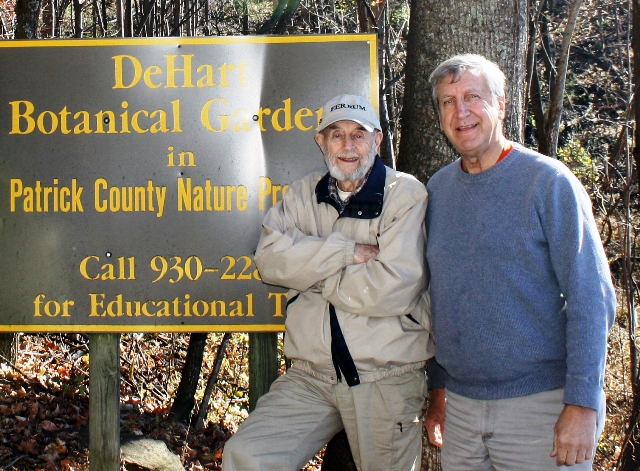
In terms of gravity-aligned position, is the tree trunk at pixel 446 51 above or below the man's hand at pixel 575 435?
above

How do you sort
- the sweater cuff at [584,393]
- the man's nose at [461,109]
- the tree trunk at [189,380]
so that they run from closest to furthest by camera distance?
1. the sweater cuff at [584,393]
2. the man's nose at [461,109]
3. the tree trunk at [189,380]

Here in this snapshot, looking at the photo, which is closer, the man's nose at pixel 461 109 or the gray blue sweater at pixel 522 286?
the gray blue sweater at pixel 522 286

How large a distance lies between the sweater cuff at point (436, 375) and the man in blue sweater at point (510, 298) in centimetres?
16

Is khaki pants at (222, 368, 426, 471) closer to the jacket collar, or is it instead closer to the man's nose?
the jacket collar

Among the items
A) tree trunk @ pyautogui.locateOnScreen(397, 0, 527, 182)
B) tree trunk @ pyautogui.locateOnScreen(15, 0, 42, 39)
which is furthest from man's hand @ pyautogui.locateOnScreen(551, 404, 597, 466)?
tree trunk @ pyautogui.locateOnScreen(15, 0, 42, 39)

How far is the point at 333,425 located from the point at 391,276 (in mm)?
786

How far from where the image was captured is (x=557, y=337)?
2574 millimetres

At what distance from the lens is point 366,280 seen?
300cm

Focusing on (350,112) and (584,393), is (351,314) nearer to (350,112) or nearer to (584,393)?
(350,112)

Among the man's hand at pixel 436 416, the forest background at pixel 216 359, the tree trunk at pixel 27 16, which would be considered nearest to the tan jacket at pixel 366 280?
the man's hand at pixel 436 416

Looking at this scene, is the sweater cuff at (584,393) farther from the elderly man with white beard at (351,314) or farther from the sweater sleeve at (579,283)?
the elderly man with white beard at (351,314)

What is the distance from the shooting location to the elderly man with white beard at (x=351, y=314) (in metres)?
3.04

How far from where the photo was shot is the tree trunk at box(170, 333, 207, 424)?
20.6ft

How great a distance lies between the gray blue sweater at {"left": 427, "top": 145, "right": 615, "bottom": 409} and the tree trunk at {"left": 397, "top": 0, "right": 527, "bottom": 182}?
3.37 ft
